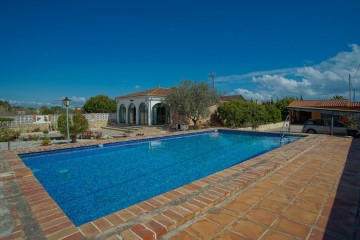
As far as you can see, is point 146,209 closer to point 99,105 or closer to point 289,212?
point 289,212

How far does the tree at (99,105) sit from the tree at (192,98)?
2418 cm

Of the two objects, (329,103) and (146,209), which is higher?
(329,103)

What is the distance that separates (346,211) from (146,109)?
21.1 metres

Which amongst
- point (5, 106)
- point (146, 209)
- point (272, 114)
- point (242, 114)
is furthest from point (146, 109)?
point (5, 106)

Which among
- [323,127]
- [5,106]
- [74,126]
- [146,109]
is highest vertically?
[5,106]

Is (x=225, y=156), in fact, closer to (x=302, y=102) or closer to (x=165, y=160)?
(x=165, y=160)

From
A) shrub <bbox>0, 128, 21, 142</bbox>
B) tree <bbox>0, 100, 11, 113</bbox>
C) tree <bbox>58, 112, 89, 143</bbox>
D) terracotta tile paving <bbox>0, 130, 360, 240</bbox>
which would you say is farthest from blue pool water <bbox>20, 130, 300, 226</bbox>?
tree <bbox>0, 100, 11, 113</bbox>

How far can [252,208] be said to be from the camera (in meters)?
2.81

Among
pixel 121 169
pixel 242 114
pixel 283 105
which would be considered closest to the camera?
pixel 121 169

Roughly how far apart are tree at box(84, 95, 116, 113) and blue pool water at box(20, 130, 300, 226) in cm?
3131

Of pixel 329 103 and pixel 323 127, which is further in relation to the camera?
pixel 329 103

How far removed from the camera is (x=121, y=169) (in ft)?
23.4

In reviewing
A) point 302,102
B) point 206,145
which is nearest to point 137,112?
point 206,145

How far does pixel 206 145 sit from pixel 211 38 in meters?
13.8
